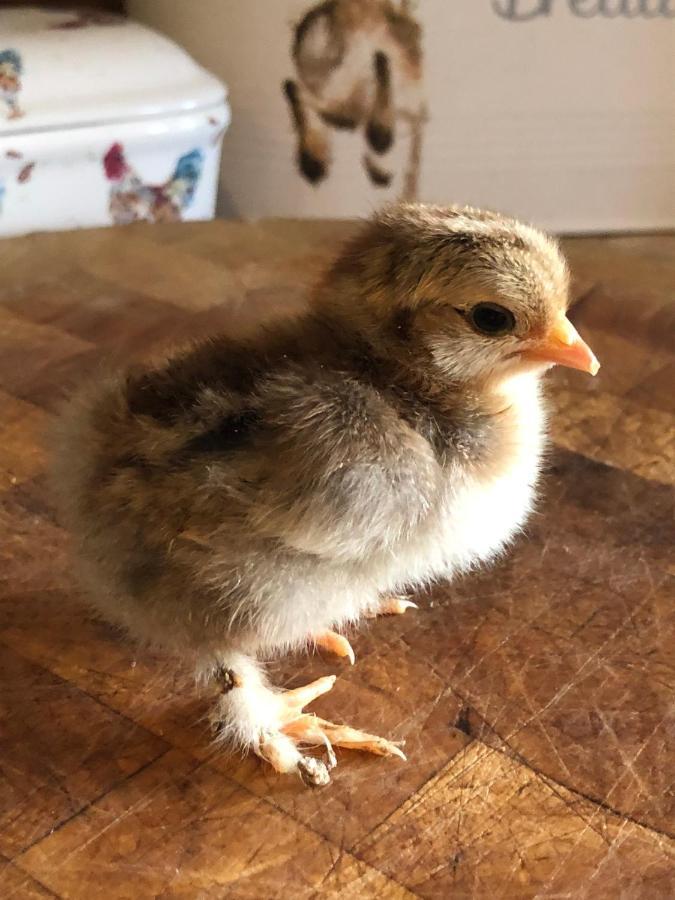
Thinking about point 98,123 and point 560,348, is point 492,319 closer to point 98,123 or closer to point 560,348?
point 560,348

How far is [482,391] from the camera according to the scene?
624mm

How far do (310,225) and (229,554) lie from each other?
2.74ft

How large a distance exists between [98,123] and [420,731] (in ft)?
3.06

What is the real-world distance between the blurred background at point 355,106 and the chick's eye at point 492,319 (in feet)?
2.61

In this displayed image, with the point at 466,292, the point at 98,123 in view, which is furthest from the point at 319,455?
the point at 98,123

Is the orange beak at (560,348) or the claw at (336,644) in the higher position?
the orange beak at (560,348)

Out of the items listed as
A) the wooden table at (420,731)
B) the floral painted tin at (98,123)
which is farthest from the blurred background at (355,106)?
the wooden table at (420,731)

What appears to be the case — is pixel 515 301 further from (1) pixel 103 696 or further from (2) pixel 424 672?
(1) pixel 103 696

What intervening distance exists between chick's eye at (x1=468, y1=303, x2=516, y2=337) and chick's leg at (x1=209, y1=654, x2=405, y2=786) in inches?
9.9

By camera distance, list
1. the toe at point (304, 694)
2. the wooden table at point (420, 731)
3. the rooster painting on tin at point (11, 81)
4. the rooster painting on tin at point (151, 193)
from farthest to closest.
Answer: the rooster painting on tin at point (151, 193) < the rooster painting on tin at point (11, 81) < the toe at point (304, 694) < the wooden table at point (420, 731)

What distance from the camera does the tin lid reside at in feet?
4.00

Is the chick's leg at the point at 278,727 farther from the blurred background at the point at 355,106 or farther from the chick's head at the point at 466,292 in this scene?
the blurred background at the point at 355,106

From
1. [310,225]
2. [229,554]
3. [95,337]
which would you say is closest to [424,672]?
[229,554]

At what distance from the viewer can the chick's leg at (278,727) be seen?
597 mm
